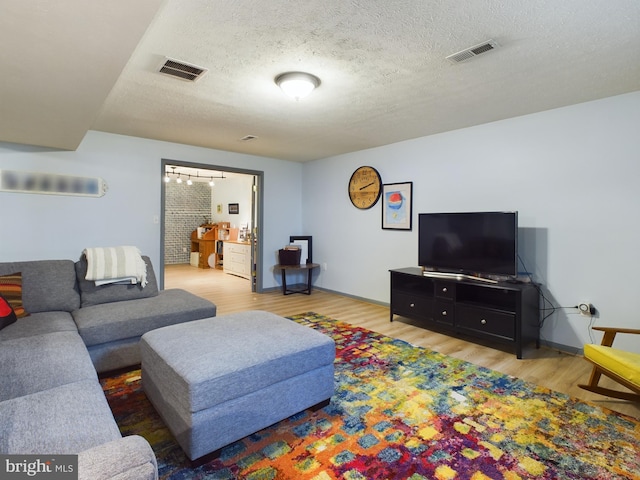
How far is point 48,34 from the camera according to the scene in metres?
1.45

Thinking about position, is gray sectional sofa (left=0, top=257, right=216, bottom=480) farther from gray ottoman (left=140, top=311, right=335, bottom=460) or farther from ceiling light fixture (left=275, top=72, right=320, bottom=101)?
ceiling light fixture (left=275, top=72, right=320, bottom=101)

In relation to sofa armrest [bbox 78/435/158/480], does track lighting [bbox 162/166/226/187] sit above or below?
above

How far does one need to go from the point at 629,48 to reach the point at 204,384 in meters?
3.15

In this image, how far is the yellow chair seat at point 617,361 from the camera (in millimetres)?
A: 1962

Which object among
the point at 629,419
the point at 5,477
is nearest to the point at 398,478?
the point at 5,477

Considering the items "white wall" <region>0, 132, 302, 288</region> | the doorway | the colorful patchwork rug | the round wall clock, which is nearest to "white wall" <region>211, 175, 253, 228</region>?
the doorway

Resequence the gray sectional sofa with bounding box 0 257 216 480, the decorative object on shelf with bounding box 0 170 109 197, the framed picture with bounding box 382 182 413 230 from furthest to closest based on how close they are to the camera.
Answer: the framed picture with bounding box 382 182 413 230 < the decorative object on shelf with bounding box 0 170 109 197 < the gray sectional sofa with bounding box 0 257 216 480

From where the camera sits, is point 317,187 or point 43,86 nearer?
point 43,86

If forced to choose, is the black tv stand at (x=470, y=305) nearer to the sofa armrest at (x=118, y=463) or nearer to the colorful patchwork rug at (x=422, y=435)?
the colorful patchwork rug at (x=422, y=435)

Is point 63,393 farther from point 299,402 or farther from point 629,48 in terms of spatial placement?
point 629,48

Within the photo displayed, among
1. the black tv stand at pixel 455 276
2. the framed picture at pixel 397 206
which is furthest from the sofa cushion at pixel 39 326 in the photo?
the framed picture at pixel 397 206

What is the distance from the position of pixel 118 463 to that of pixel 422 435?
5.20 ft

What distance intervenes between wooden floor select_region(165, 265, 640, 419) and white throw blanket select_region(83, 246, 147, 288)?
4.65 feet

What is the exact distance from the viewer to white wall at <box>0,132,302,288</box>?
3.61m
